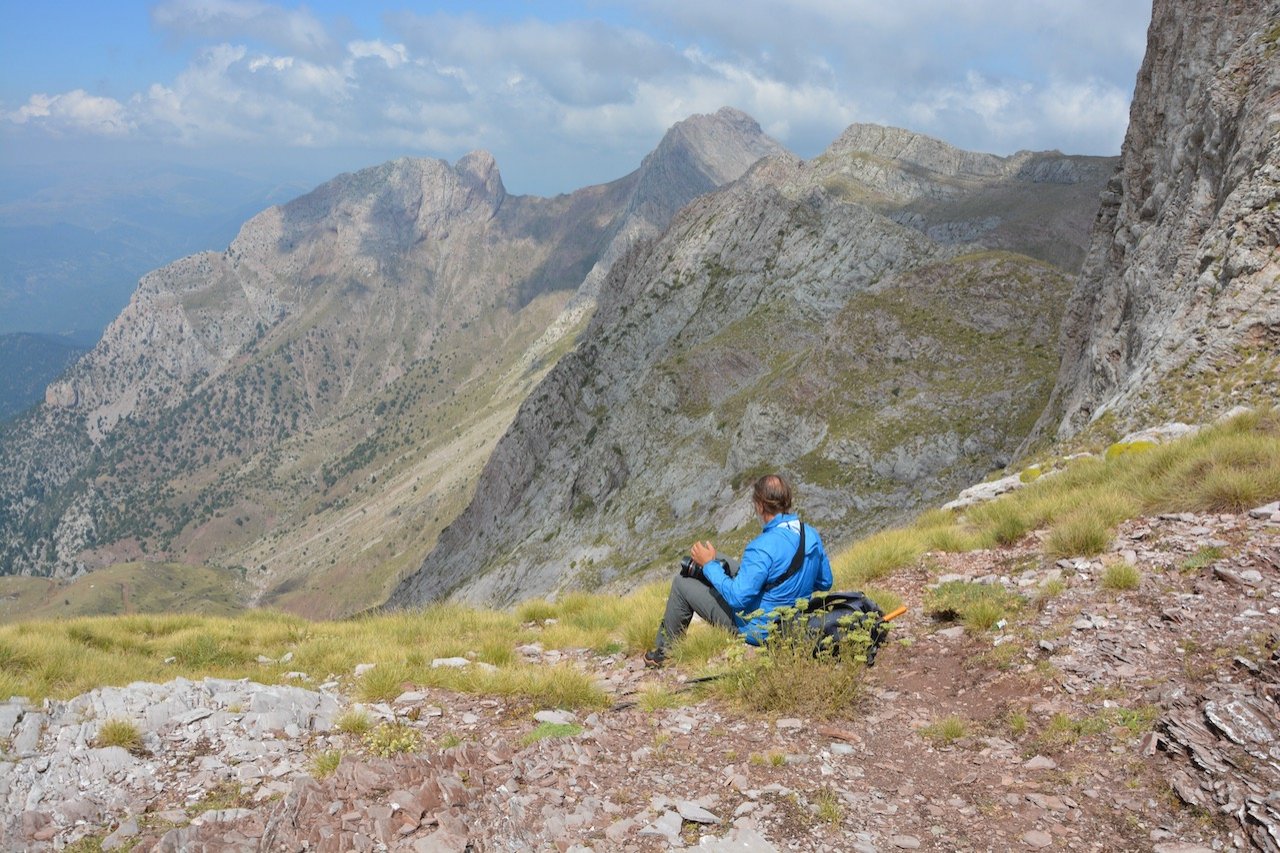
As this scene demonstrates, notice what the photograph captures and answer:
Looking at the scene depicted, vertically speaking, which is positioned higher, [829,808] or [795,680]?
[795,680]

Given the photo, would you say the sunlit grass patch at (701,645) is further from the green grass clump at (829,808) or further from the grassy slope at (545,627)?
the green grass clump at (829,808)

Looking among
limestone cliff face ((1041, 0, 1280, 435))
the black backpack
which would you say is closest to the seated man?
the black backpack

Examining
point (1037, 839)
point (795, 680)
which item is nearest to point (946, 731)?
point (795, 680)

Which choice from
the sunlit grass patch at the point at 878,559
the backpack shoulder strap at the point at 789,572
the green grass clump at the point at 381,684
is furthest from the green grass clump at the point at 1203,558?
the green grass clump at the point at 381,684

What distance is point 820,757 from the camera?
6.41m

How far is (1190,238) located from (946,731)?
2200 centimetres

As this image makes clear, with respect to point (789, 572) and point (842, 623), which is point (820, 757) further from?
point (789, 572)

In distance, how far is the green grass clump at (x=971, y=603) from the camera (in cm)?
860

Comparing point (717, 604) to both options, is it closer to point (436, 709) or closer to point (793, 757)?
point (793, 757)

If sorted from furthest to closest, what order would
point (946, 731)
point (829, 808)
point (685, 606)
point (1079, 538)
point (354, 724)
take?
1. point (685, 606)
2. point (1079, 538)
3. point (354, 724)
4. point (946, 731)
5. point (829, 808)

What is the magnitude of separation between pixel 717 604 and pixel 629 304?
9629cm

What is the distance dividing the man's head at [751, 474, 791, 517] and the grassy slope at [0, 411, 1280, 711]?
71.4 inches

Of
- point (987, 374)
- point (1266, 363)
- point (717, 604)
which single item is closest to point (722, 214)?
point (987, 374)

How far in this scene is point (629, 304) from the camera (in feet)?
340
